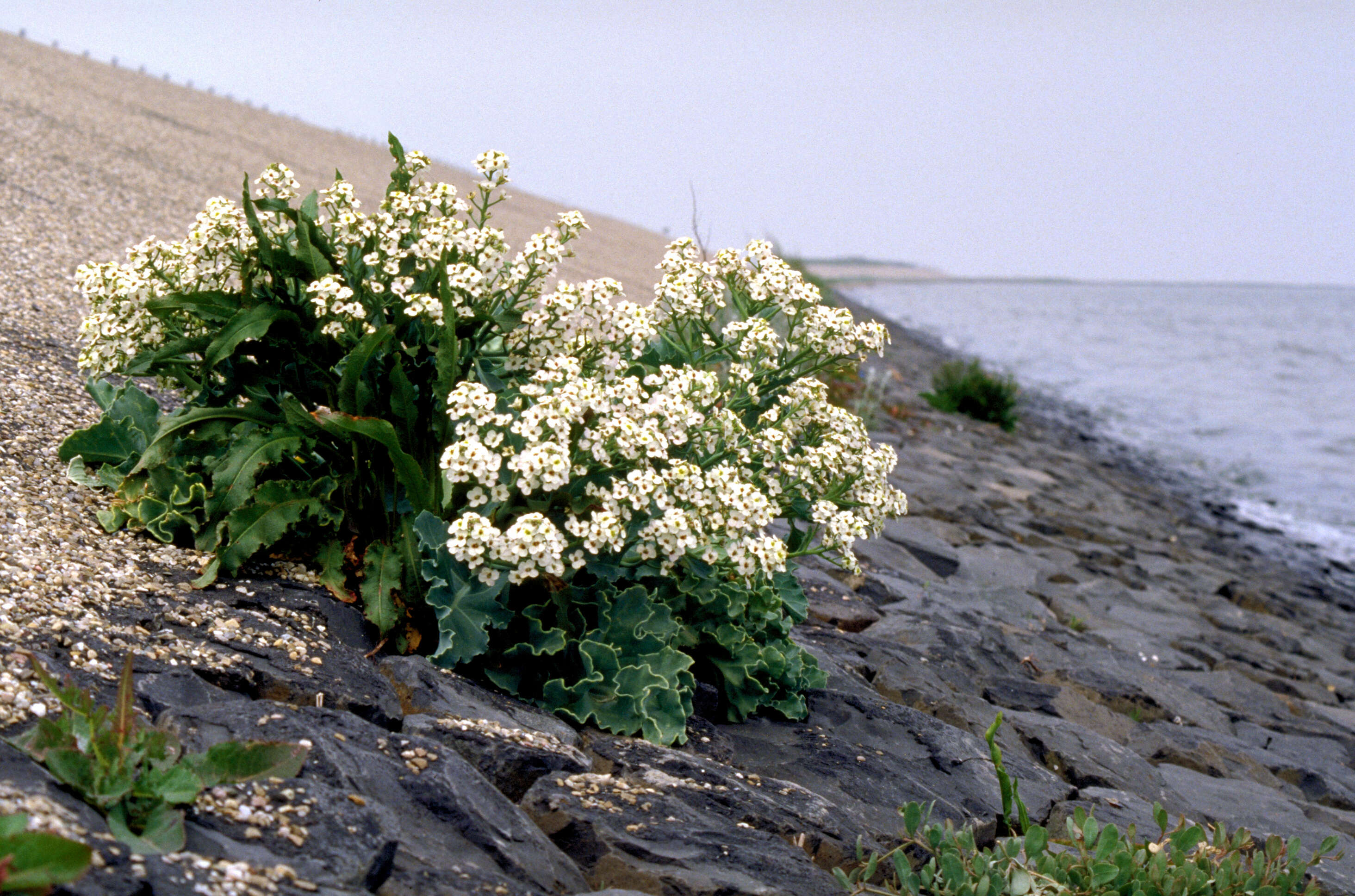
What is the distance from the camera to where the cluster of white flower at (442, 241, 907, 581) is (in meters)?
2.74

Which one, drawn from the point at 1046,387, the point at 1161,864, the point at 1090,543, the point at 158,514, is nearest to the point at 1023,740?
the point at 1161,864

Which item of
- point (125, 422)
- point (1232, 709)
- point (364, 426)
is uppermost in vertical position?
point (364, 426)

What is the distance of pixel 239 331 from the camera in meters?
3.05

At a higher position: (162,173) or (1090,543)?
(162,173)

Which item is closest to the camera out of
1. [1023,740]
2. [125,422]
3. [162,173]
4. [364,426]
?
[364,426]

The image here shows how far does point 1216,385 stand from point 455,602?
2497 centimetres

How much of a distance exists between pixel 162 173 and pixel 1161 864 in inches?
437

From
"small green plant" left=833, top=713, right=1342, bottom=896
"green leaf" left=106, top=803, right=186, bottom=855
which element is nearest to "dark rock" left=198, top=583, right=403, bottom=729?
"green leaf" left=106, top=803, right=186, bottom=855

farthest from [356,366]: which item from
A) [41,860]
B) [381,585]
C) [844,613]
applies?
[844,613]

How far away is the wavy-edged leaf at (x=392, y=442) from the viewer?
2.88m

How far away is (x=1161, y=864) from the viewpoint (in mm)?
2584

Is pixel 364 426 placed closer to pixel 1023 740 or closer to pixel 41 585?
pixel 41 585

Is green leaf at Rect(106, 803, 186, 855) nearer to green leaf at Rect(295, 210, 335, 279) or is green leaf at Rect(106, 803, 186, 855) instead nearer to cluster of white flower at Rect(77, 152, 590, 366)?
cluster of white flower at Rect(77, 152, 590, 366)

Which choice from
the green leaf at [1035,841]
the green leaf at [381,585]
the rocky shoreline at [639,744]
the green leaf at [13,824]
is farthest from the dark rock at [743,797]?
the green leaf at [13,824]
